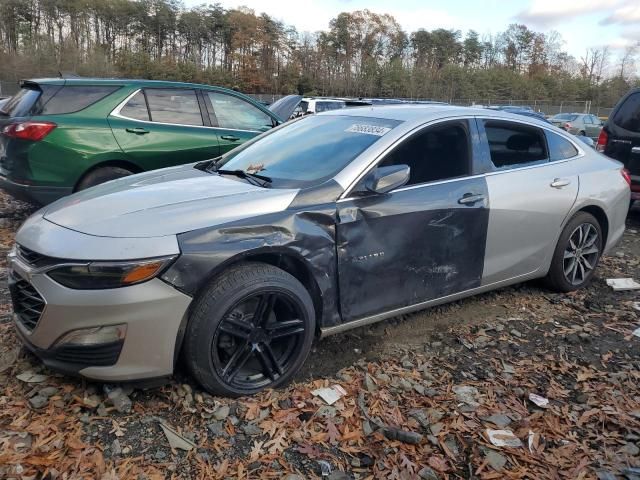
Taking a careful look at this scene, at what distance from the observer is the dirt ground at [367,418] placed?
2473mm

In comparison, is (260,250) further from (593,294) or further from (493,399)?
(593,294)

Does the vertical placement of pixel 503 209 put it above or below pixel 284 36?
below

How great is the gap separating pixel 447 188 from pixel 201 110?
3.99m

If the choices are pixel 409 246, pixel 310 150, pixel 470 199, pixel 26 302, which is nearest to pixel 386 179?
pixel 409 246

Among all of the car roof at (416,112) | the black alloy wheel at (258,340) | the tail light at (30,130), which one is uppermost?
the car roof at (416,112)

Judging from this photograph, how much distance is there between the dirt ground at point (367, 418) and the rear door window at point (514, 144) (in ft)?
→ 4.40

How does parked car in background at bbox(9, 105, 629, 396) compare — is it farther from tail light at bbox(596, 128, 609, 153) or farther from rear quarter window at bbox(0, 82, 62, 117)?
tail light at bbox(596, 128, 609, 153)

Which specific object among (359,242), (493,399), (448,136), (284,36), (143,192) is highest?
(284,36)

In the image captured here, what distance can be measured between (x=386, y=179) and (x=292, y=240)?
700 millimetres

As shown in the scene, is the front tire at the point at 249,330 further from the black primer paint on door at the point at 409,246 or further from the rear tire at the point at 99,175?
the rear tire at the point at 99,175

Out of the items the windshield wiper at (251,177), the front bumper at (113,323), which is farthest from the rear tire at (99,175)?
the front bumper at (113,323)

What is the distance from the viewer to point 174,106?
6.43 metres

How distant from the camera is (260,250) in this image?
2.87 metres

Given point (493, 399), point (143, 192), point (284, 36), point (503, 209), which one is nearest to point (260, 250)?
point (143, 192)
